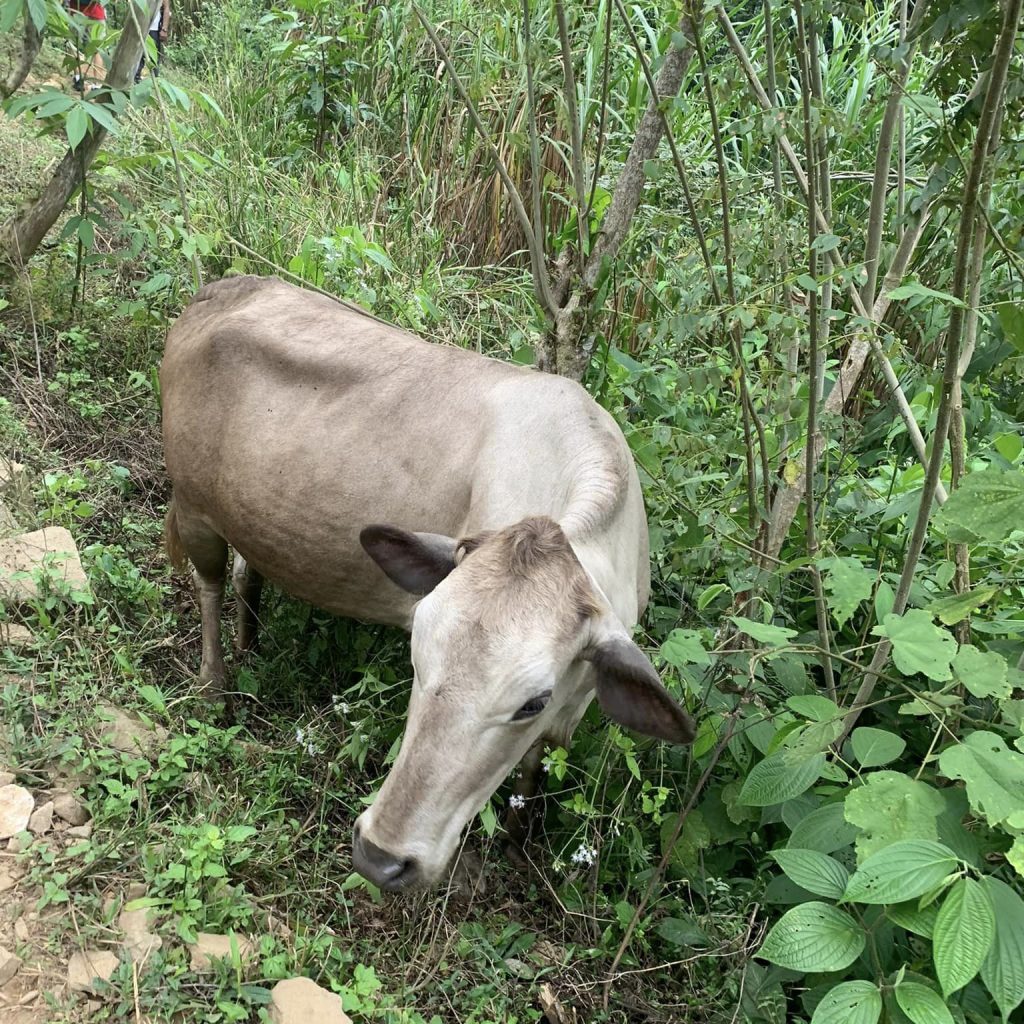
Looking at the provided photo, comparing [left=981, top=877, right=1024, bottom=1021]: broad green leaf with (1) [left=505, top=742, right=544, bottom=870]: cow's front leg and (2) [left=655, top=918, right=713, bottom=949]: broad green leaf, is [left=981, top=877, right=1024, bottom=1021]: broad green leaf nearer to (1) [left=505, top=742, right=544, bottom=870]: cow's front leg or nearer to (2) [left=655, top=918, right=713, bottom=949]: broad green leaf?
(2) [left=655, top=918, right=713, bottom=949]: broad green leaf

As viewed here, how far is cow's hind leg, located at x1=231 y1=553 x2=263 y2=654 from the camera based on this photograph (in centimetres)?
407

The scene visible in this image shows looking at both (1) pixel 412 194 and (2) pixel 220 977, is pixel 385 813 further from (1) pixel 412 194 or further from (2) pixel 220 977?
(1) pixel 412 194

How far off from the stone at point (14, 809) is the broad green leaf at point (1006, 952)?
2.38 m

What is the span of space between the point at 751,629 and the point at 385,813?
104cm

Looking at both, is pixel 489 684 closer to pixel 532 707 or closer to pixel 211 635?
pixel 532 707

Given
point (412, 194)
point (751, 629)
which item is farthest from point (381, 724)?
point (412, 194)

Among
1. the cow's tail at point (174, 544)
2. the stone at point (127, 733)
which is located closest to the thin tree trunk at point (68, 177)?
the cow's tail at point (174, 544)

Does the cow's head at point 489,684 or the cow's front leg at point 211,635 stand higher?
the cow's head at point 489,684

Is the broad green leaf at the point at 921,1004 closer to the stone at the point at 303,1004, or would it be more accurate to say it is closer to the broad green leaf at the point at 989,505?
the broad green leaf at the point at 989,505

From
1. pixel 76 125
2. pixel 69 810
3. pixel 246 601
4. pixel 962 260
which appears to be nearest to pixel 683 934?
pixel 69 810

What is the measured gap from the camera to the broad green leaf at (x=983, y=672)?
210 centimetres

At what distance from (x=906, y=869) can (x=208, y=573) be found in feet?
9.74

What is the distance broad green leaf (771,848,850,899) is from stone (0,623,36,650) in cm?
249

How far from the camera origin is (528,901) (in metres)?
3.11
